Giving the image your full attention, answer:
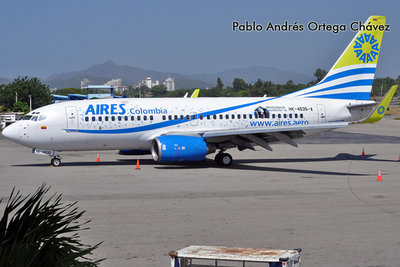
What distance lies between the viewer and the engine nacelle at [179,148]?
1080 inches

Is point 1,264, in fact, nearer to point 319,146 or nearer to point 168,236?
point 168,236

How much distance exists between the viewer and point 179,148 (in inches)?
1085

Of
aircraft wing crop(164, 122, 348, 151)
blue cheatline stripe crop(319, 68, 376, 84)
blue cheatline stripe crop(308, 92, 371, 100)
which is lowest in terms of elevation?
aircraft wing crop(164, 122, 348, 151)

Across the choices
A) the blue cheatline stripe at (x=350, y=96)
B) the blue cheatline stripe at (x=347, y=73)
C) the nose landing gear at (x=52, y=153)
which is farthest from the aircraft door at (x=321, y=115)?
the nose landing gear at (x=52, y=153)

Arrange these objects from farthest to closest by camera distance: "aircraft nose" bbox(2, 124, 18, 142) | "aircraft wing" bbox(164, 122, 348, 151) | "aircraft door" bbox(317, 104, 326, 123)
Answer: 1. "aircraft door" bbox(317, 104, 326, 123)
2. "aircraft wing" bbox(164, 122, 348, 151)
3. "aircraft nose" bbox(2, 124, 18, 142)

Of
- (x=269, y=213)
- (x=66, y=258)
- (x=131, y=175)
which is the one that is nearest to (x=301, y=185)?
(x=269, y=213)

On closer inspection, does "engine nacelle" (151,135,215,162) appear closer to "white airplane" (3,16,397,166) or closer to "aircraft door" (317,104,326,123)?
"white airplane" (3,16,397,166)

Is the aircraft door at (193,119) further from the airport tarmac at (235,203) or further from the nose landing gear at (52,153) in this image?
the nose landing gear at (52,153)

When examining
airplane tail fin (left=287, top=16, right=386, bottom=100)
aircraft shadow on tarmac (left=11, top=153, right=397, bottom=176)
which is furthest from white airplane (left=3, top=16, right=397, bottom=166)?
aircraft shadow on tarmac (left=11, top=153, right=397, bottom=176)

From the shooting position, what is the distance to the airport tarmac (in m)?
13.2

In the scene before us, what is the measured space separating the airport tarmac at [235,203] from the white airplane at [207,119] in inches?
52.4

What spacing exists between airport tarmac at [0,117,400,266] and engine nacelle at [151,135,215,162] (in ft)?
2.26

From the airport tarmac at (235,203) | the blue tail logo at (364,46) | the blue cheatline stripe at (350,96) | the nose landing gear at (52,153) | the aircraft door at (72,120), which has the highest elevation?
the blue tail logo at (364,46)

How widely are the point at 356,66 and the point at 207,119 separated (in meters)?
9.96
